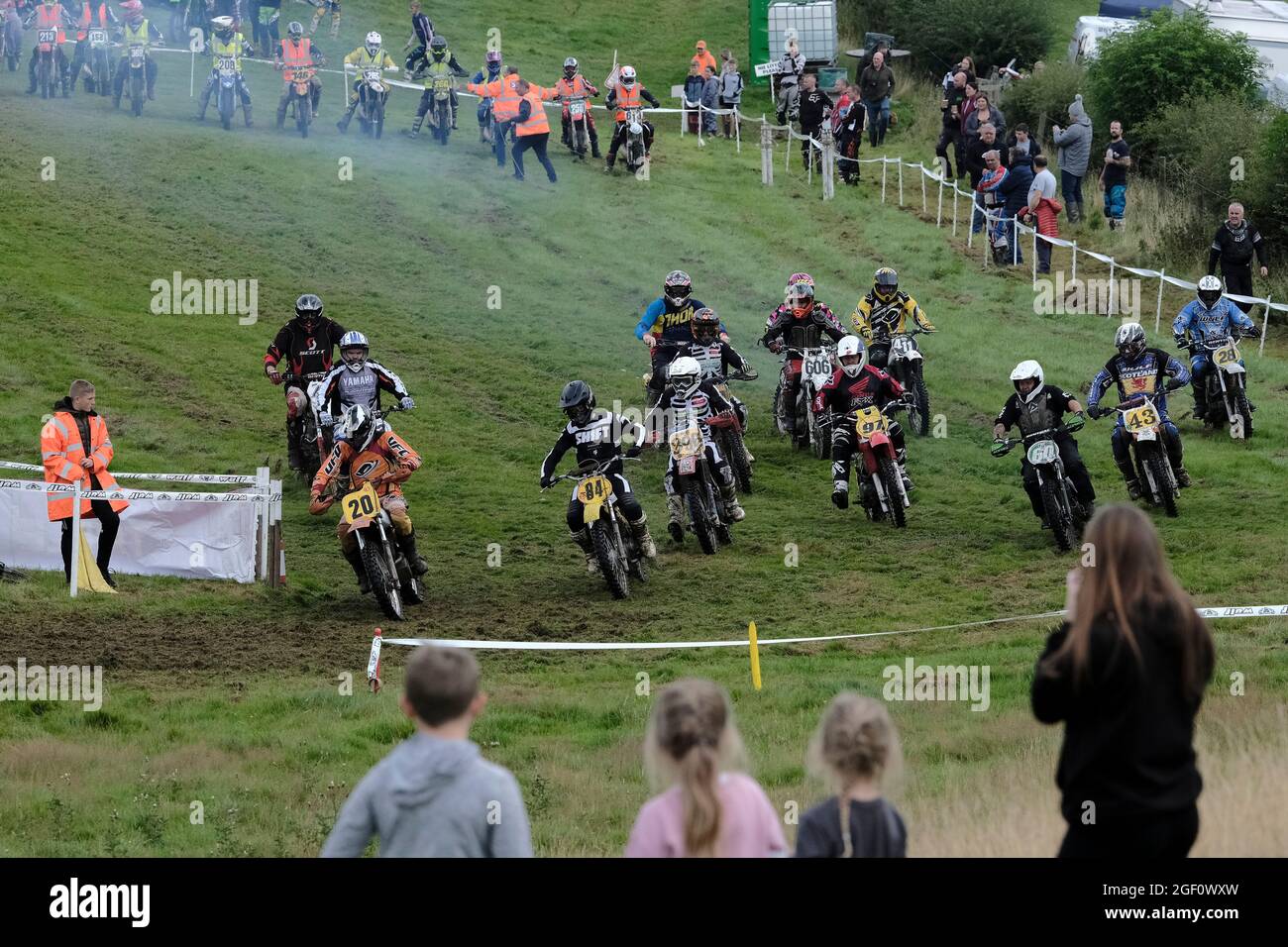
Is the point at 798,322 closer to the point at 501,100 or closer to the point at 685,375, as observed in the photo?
the point at 685,375

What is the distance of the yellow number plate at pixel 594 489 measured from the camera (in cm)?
1558

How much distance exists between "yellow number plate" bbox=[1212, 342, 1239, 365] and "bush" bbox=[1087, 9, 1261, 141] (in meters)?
15.2

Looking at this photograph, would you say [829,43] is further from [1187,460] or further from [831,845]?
[831,845]

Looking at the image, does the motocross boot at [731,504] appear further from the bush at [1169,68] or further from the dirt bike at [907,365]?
the bush at [1169,68]

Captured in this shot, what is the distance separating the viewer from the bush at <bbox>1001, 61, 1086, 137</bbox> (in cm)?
3666

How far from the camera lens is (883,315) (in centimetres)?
2141

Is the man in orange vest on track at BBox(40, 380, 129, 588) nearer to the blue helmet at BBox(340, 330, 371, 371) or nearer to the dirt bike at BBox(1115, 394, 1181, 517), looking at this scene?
the blue helmet at BBox(340, 330, 371, 371)

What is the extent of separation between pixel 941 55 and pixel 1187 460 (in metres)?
24.3

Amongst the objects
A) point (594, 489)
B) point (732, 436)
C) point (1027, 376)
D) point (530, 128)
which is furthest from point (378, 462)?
point (530, 128)

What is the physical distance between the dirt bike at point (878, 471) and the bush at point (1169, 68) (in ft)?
61.7

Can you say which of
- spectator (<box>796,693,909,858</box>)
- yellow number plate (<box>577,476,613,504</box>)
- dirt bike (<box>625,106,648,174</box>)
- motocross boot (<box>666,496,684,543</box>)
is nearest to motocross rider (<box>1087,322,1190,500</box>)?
motocross boot (<box>666,496,684,543</box>)

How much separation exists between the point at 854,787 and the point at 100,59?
34.1 meters

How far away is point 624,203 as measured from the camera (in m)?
34.2

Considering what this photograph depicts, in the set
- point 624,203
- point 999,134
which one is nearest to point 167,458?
point 624,203
